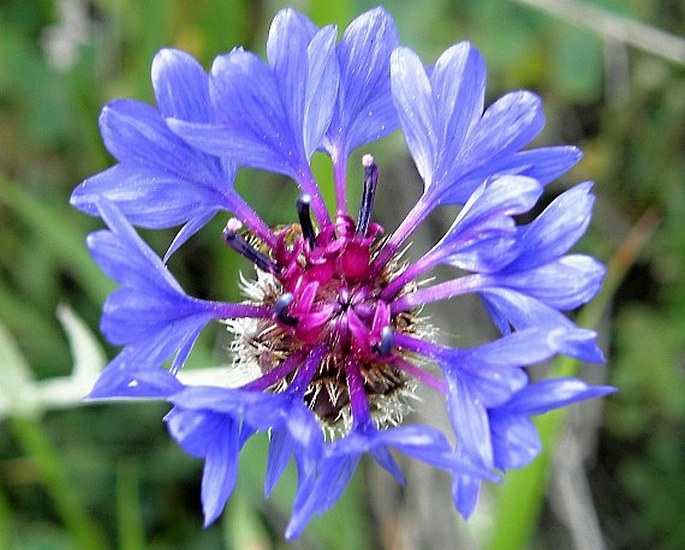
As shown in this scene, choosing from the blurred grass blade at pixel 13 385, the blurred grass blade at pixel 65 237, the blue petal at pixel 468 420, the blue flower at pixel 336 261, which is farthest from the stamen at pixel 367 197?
the blurred grass blade at pixel 65 237

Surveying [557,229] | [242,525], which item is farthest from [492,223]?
[242,525]

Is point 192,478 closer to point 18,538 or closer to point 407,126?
point 18,538

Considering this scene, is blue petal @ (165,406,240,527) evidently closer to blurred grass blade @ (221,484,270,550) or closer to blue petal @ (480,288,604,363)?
blue petal @ (480,288,604,363)

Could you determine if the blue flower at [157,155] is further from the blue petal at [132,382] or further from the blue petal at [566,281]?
the blue petal at [566,281]

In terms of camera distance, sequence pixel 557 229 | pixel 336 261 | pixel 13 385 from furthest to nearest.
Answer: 1. pixel 13 385
2. pixel 336 261
3. pixel 557 229

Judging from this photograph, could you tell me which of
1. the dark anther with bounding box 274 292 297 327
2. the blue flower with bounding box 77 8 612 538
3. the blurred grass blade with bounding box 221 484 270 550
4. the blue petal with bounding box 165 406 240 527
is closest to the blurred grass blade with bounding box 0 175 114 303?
the blurred grass blade with bounding box 221 484 270 550

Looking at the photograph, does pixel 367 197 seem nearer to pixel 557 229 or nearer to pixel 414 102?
pixel 414 102
